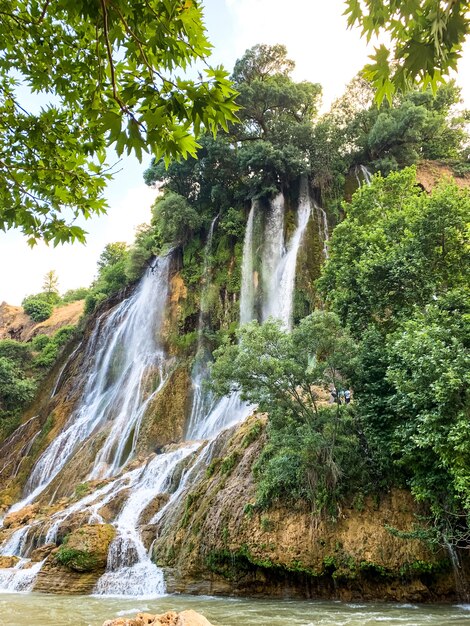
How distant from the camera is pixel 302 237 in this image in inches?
917

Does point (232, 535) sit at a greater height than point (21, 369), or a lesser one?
lesser

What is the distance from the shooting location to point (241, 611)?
25.0 feet

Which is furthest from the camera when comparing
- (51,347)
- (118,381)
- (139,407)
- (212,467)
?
(51,347)

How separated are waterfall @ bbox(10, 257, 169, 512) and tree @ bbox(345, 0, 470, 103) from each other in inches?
740

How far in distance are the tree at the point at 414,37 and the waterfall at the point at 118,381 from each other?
61.6 feet

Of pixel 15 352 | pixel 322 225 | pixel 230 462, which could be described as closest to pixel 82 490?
pixel 230 462

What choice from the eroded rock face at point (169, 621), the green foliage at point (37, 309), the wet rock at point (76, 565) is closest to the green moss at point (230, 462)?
the wet rock at point (76, 565)

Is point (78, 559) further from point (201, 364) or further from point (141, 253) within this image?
point (141, 253)

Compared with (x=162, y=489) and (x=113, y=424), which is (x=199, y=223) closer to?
(x=113, y=424)

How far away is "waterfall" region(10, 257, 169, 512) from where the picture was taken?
2031 cm

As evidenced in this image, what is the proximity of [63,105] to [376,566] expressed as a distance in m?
Result: 8.47

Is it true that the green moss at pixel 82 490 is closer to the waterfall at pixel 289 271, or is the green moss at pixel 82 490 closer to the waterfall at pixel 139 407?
the waterfall at pixel 139 407

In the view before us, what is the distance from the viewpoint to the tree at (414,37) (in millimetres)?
2193

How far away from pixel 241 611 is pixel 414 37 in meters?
8.40
